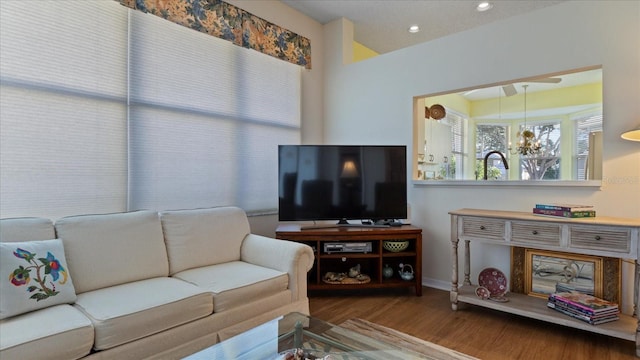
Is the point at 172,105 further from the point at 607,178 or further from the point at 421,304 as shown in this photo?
the point at 607,178

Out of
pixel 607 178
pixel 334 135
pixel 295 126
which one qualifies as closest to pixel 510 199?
pixel 607 178

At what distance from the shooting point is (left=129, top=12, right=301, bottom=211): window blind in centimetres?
259

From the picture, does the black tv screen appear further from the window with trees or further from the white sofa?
the window with trees

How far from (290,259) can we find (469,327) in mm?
1399

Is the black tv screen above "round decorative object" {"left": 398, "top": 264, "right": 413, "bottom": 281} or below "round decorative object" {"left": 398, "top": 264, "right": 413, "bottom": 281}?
above

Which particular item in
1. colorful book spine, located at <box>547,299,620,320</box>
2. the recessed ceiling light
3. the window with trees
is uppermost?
the recessed ceiling light

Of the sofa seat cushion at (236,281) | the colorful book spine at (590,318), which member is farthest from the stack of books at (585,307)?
the sofa seat cushion at (236,281)

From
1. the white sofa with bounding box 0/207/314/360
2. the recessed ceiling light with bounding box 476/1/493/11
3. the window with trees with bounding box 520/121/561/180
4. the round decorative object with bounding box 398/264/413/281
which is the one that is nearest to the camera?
the white sofa with bounding box 0/207/314/360

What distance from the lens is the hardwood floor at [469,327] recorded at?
2.09 meters

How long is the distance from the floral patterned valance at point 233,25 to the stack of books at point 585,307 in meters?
3.21

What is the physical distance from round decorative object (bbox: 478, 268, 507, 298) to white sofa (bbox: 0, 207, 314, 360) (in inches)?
61.4

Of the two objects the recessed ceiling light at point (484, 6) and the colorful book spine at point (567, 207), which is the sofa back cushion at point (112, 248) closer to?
the colorful book spine at point (567, 207)

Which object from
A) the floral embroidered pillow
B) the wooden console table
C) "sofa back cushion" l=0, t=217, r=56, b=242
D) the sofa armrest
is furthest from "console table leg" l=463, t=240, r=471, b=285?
Result: "sofa back cushion" l=0, t=217, r=56, b=242

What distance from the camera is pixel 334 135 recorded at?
4027 mm
